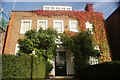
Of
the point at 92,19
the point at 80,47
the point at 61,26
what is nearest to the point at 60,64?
the point at 80,47

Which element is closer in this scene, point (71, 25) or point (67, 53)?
point (67, 53)

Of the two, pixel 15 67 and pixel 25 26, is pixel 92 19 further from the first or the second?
pixel 15 67

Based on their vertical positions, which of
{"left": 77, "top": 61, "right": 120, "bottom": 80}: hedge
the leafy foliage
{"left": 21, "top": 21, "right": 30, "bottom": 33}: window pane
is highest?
{"left": 21, "top": 21, "right": 30, "bottom": 33}: window pane

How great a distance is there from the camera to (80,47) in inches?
468

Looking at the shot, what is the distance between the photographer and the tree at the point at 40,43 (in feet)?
38.1

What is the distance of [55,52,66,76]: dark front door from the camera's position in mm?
12906

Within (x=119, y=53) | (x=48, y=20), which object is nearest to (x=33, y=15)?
(x=48, y=20)

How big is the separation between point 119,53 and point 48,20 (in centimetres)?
800

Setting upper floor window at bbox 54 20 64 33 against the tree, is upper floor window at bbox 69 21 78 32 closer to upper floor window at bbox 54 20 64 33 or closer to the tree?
upper floor window at bbox 54 20 64 33

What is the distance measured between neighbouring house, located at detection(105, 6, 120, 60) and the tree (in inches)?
242

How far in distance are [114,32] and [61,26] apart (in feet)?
18.4

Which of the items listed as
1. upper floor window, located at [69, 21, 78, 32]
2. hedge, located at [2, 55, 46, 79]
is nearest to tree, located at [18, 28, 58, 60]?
upper floor window, located at [69, 21, 78, 32]

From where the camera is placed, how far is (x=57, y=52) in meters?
13.2

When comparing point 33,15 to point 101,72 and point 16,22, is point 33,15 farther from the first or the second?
point 101,72
